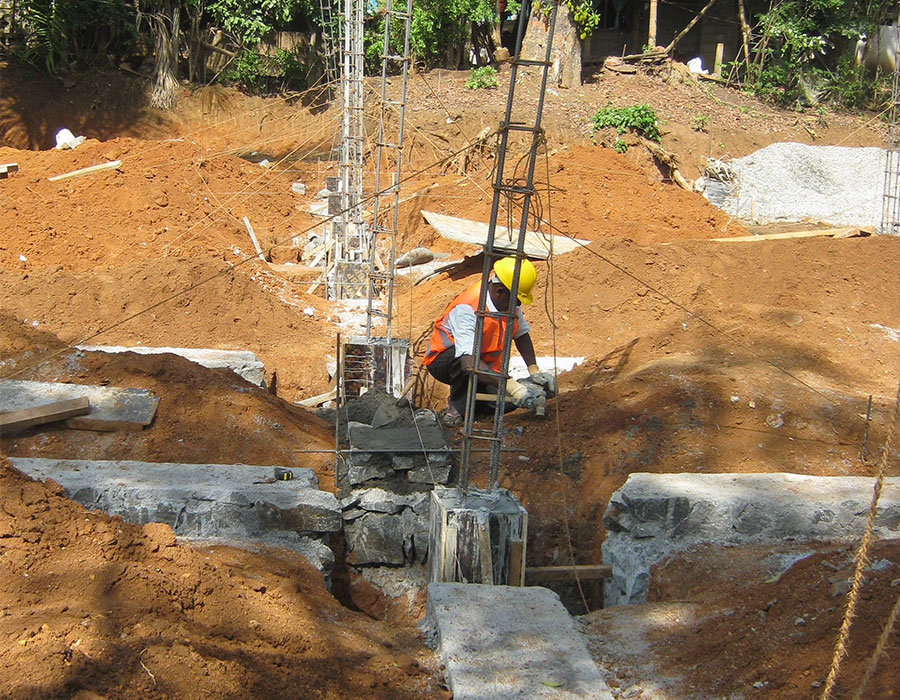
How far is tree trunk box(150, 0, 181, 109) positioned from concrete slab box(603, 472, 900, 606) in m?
21.0

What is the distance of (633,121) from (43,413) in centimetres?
1681

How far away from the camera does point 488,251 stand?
4188 millimetres

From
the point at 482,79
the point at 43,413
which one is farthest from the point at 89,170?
the point at 482,79

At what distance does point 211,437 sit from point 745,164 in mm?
16918

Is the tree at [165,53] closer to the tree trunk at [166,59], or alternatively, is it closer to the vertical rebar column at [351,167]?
the tree trunk at [166,59]

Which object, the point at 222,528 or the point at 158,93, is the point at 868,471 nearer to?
the point at 222,528

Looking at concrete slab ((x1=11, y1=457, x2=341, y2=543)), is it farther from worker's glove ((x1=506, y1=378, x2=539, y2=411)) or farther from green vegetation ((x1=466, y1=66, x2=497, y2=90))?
green vegetation ((x1=466, y1=66, x2=497, y2=90))

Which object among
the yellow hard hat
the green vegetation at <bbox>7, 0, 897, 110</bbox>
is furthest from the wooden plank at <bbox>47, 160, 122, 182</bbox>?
the yellow hard hat

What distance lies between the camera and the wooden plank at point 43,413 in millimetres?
5570

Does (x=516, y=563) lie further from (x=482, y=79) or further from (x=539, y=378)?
(x=482, y=79)

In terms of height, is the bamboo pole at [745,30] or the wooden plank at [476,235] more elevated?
the bamboo pole at [745,30]

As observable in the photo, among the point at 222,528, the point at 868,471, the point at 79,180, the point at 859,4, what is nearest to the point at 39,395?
the point at 222,528

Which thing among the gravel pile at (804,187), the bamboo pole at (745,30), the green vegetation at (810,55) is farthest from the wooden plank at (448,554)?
the bamboo pole at (745,30)

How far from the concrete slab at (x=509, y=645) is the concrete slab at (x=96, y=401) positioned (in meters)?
2.92
